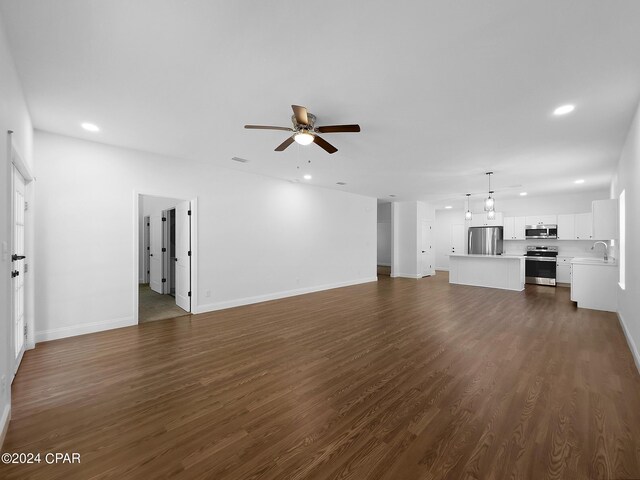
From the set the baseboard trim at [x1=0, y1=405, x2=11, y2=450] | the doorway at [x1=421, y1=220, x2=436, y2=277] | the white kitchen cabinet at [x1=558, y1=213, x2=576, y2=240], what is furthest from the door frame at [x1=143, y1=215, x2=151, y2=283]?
the white kitchen cabinet at [x1=558, y1=213, x2=576, y2=240]

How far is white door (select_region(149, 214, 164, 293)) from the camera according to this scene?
7148 millimetres

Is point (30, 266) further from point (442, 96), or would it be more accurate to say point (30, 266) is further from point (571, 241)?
point (571, 241)

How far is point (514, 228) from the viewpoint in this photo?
9055mm

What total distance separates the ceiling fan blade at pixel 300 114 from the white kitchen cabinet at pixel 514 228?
8.98 m

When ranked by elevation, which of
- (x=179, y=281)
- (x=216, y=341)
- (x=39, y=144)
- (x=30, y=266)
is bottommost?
(x=216, y=341)

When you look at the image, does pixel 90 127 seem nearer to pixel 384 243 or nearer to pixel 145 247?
pixel 145 247

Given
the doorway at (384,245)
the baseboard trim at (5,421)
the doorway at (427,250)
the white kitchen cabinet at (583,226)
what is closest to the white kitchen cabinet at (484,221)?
the doorway at (427,250)

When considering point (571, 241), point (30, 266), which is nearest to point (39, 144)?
point (30, 266)

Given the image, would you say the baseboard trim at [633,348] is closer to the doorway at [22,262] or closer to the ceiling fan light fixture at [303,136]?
the ceiling fan light fixture at [303,136]

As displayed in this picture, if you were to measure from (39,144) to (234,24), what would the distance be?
3.63 metres

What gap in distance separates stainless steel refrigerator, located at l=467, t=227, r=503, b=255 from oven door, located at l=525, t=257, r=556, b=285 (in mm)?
944

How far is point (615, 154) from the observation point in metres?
4.56

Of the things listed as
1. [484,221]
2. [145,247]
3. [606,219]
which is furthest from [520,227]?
[145,247]

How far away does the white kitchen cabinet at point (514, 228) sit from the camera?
8.95 metres
